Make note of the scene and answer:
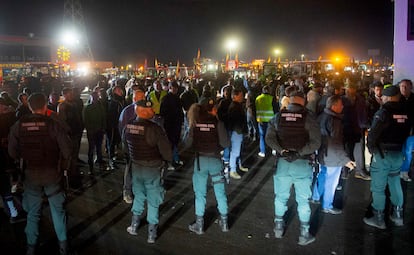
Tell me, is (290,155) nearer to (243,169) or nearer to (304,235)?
(304,235)

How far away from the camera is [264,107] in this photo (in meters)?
9.18

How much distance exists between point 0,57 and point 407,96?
62.1 m

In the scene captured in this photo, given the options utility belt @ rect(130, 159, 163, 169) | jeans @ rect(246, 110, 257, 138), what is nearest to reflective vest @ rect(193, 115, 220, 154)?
utility belt @ rect(130, 159, 163, 169)

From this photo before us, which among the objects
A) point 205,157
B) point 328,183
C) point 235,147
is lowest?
point 328,183

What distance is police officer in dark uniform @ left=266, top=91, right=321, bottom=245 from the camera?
4848mm

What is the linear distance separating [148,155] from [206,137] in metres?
0.91

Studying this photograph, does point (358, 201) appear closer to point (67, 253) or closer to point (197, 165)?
point (197, 165)

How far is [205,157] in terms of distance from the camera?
17.3ft

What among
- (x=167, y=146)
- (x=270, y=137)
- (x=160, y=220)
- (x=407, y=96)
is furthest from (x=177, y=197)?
(x=407, y=96)

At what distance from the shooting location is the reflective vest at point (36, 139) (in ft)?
14.8

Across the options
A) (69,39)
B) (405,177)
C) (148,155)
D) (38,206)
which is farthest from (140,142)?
(69,39)

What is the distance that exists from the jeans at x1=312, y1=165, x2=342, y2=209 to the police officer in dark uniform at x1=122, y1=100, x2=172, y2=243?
265 centimetres

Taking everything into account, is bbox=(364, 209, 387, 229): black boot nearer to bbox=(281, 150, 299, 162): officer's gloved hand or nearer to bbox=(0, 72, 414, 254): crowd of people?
bbox=(0, 72, 414, 254): crowd of people

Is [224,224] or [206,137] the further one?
[224,224]
